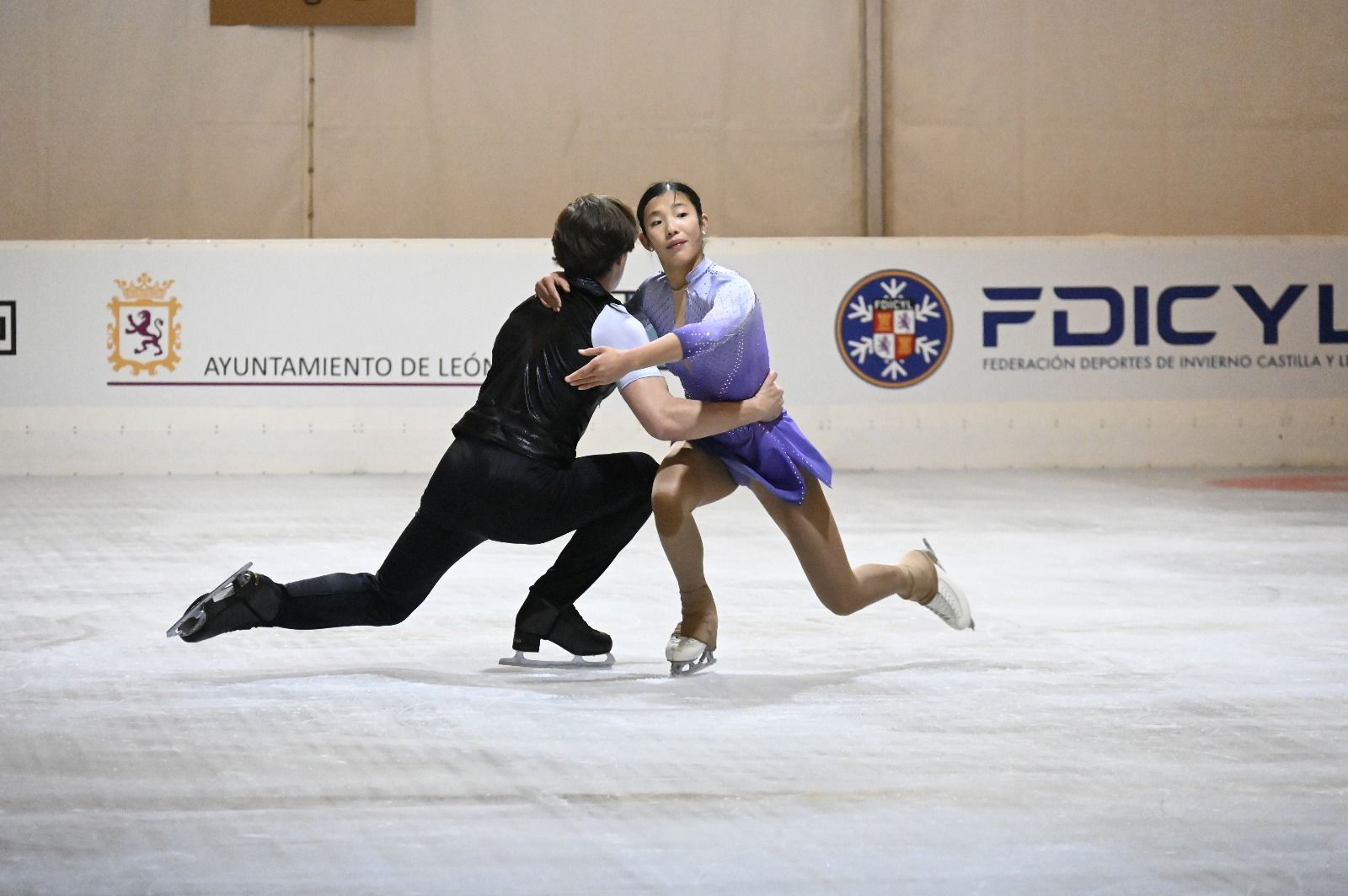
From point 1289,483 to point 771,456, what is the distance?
21.2ft

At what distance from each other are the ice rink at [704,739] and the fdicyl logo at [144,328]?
13.3 ft

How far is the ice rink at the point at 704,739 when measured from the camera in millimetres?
2645

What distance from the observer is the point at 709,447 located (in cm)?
425

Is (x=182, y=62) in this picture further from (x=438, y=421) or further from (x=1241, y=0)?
(x=1241, y=0)

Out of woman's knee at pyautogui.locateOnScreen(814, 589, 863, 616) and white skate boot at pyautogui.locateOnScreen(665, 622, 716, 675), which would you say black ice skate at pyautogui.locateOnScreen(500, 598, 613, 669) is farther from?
woman's knee at pyautogui.locateOnScreen(814, 589, 863, 616)

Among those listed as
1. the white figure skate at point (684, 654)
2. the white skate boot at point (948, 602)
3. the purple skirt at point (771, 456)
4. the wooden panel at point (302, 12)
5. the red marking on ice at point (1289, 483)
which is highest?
the wooden panel at point (302, 12)

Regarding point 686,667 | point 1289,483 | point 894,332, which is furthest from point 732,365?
point 894,332

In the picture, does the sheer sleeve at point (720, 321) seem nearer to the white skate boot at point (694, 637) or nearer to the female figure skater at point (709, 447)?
the female figure skater at point (709, 447)

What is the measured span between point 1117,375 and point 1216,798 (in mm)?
8114

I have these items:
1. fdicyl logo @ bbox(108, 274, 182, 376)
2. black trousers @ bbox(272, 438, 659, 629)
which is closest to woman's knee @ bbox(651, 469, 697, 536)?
black trousers @ bbox(272, 438, 659, 629)

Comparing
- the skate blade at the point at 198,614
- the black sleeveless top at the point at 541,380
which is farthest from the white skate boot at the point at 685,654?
the skate blade at the point at 198,614

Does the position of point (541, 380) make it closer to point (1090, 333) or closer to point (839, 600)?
point (839, 600)

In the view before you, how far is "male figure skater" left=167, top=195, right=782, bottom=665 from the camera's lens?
4.04 m

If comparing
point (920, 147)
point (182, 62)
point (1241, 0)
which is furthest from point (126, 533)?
point (1241, 0)
